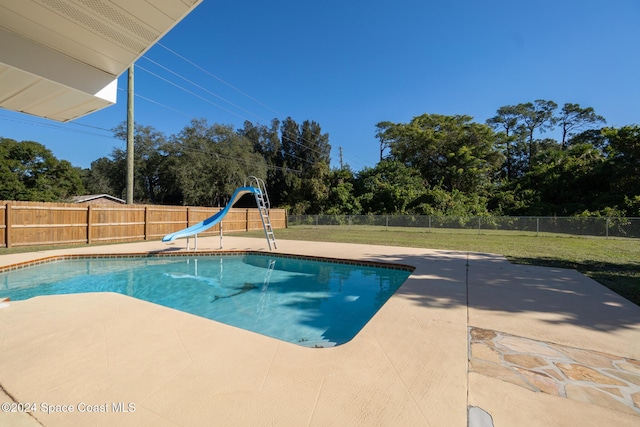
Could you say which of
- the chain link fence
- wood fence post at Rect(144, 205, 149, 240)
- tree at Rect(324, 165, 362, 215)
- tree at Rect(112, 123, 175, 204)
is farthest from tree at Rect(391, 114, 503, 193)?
tree at Rect(112, 123, 175, 204)

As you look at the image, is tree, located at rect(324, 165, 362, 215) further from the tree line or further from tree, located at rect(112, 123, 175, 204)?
tree, located at rect(112, 123, 175, 204)

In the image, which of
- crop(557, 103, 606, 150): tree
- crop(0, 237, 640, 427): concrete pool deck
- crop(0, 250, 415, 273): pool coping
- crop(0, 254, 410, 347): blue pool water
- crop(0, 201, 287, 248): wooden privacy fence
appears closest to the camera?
crop(0, 237, 640, 427): concrete pool deck

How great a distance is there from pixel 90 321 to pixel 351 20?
1495cm

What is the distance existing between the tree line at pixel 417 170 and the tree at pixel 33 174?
82 millimetres

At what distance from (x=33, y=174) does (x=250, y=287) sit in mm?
29402

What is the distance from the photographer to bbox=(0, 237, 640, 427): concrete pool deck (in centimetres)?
162

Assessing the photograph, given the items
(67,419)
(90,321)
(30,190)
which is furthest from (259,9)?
(30,190)

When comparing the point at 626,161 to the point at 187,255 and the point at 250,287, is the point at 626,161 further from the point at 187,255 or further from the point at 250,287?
the point at 187,255

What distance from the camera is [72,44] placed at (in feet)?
7.59

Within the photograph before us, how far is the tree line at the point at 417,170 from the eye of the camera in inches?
781

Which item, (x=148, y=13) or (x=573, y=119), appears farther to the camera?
(x=573, y=119)

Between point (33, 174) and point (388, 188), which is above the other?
point (33, 174)

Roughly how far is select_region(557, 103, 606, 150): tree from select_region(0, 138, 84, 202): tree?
50753 mm

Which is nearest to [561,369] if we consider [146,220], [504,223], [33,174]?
[146,220]
